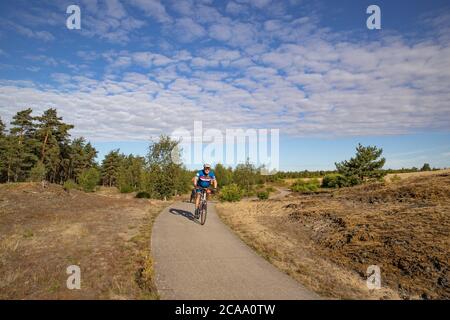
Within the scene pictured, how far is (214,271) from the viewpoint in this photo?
6.12 metres

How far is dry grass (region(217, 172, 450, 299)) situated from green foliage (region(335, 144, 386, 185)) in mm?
30173

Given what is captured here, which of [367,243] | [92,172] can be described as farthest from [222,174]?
[367,243]

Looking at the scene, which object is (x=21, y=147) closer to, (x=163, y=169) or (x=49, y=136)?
(x=49, y=136)

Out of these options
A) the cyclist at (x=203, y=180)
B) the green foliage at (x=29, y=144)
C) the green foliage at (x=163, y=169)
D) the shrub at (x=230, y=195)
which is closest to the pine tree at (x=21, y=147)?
the green foliage at (x=29, y=144)

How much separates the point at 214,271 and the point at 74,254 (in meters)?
3.83

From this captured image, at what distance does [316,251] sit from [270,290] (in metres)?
3.96

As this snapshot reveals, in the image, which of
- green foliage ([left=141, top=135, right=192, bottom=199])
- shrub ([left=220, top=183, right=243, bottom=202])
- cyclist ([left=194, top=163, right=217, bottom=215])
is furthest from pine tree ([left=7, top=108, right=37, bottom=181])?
cyclist ([left=194, top=163, right=217, bottom=215])

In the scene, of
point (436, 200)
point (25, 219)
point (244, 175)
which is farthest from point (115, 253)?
point (244, 175)

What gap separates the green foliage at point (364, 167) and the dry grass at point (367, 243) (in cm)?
3017

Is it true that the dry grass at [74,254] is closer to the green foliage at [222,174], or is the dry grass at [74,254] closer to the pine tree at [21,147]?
the pine tree at [21,147]

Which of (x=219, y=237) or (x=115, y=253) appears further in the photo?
(x=219, y=237)

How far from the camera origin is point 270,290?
5234 mm

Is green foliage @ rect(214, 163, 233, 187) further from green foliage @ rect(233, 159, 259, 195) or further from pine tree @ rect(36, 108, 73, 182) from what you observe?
pine tree @ rect(36, 108, 73, 182)
